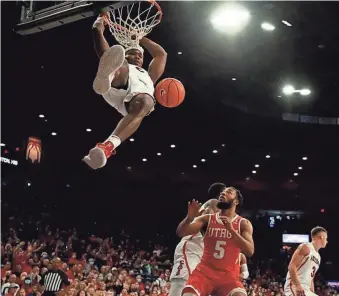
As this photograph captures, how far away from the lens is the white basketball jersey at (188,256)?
6.05 m

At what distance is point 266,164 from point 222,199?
63.0ft

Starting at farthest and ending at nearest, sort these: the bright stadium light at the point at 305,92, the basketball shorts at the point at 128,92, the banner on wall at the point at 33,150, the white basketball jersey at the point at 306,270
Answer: the banner on wall at the point at 33,150 < the bright stadium light at the point at 305,92 < the white basketball jersey at the point at 306,270 < the basketball shorts at the point at 128,92

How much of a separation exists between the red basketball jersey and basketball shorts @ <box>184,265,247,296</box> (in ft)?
0.18

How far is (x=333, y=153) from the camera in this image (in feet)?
74.1

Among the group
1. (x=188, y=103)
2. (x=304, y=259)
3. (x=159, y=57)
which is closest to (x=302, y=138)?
(x=188, y=103)

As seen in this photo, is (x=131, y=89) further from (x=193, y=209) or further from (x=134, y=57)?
(x=193, y=209)

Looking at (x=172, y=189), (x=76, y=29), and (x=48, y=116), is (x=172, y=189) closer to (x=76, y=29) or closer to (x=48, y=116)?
(x=48, y=116)

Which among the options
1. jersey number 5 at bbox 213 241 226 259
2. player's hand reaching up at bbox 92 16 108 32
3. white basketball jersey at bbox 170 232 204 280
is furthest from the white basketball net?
white basketball jersey at bbox 170 232 204 280

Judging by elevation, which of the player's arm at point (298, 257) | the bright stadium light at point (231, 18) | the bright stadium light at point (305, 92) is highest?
the bright stadium light at point (305, 92)

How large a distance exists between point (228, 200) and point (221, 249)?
0.45m

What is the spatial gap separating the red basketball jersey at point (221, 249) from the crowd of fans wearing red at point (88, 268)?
16.5 feet

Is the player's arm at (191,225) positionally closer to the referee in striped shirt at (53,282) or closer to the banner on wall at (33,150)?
the referee in striped shirt at (53,282)

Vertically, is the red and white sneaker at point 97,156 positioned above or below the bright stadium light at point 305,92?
below

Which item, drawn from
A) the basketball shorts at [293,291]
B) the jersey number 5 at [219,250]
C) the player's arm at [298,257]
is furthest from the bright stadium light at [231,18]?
the jersey number 5 at [219,250]
